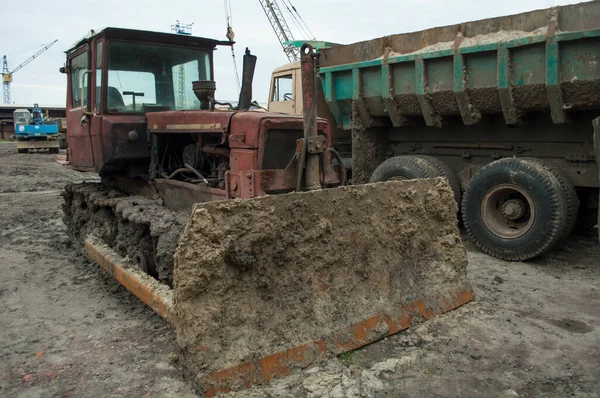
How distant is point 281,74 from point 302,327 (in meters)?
6.70

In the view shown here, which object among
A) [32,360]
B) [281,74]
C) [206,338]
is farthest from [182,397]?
[281,74]

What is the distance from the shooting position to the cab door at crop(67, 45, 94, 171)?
566 cm

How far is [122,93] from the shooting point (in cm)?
551

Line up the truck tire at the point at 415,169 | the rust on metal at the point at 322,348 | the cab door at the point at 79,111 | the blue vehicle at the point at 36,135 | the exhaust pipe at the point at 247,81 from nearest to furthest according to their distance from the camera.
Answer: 1. the rust on metal at the point at 322,348
2. the exhaust pipe at the point at 247,81
3. the cab door at the point at 79,111
4. the truck tire at the point at 415,169
5. the blue vehicle at the point at 36,135

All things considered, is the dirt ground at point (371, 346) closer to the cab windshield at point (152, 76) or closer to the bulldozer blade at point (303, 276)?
the bulldozer blade at point (303, 276)

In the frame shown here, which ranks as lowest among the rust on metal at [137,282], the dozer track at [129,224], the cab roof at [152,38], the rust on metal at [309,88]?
the rust on metal at [137,282]

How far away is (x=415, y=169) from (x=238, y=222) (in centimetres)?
404

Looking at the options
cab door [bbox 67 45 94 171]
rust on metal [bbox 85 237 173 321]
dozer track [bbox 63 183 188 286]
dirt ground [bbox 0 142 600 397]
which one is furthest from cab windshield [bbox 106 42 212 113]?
dirt ground [bbox 0 142 600 397]

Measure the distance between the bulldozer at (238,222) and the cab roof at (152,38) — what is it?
0.01 meters

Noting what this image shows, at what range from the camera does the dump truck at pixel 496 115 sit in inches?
208

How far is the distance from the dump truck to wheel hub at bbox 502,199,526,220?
1 centimetres

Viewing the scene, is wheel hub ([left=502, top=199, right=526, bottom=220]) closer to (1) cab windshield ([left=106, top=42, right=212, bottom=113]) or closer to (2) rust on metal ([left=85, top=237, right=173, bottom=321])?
(1) cab windshield ([left=106, top=42, right=212, bottom=113])

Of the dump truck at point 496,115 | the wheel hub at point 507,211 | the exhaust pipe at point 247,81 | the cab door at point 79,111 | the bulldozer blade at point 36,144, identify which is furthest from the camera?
the bulldozer blade at point 36,144

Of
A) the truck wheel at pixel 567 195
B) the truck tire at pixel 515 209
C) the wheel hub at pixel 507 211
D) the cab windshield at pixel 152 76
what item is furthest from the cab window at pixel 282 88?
the truck wheel at pixel 567 195
